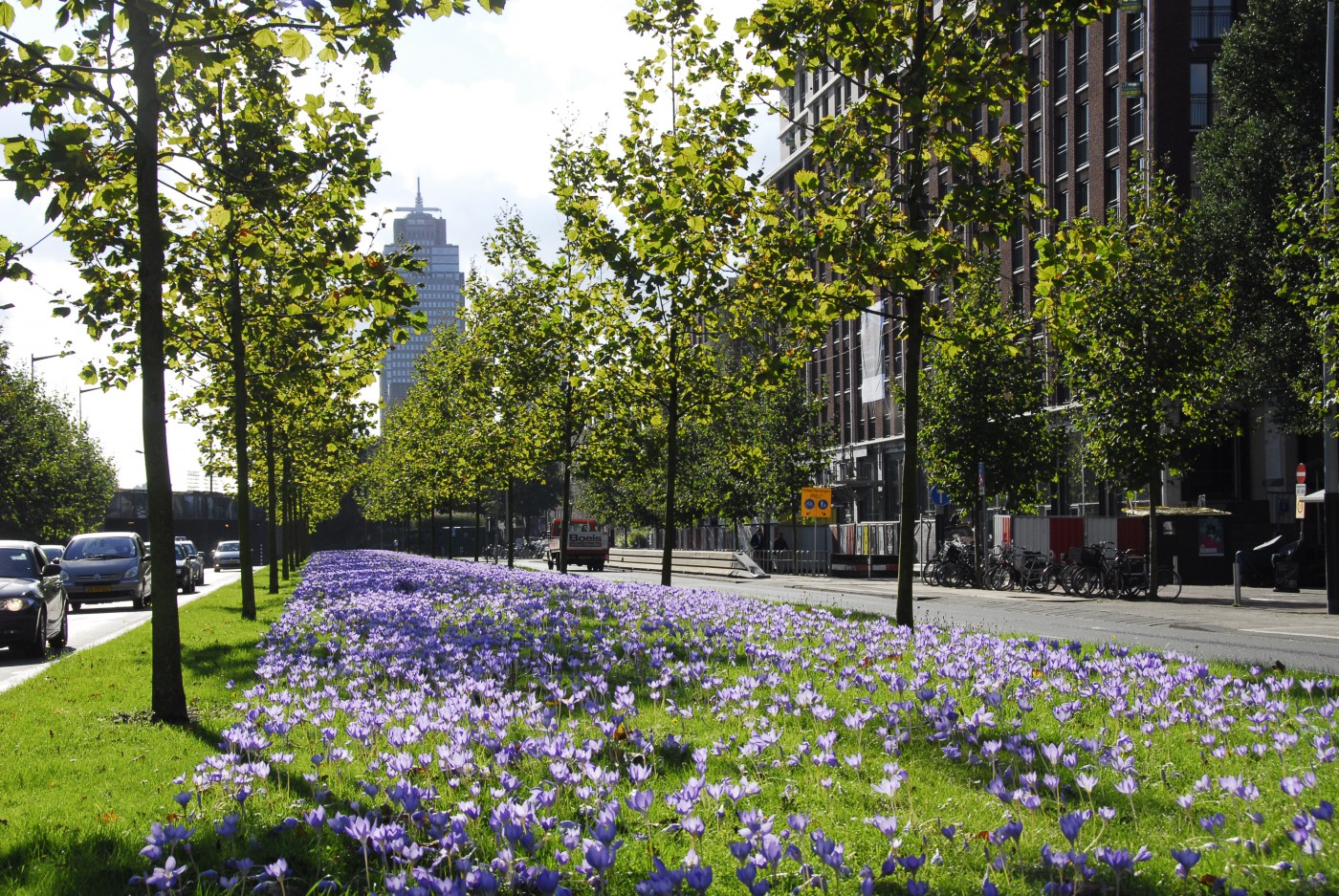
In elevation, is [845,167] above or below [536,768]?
above

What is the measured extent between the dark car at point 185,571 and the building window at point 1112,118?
124 ft

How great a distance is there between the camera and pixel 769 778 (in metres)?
4.84

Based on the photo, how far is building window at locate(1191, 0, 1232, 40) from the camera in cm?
4487

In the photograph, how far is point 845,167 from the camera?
11.0 metres

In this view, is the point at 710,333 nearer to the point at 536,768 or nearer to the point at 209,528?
the point at 536,768

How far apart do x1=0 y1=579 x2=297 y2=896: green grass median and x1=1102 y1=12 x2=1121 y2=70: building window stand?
44.5 meters

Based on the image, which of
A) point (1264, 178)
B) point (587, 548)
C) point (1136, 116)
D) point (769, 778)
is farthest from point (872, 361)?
point (769, 778)

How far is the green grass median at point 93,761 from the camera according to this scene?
404 cm

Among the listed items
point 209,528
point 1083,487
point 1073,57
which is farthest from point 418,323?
point 209,528

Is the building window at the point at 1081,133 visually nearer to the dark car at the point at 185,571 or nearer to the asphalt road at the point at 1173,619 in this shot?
the asphalt road at the point at 1173,619

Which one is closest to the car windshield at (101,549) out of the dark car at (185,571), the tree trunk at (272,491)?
the tree trunk at (272,491)

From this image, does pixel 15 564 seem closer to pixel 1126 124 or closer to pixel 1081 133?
pixel 1126 124

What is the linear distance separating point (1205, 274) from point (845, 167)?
97.8 ft

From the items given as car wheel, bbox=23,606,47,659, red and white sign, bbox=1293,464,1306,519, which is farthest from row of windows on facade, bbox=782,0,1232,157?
car wheel, bbox=23,606,47,659
